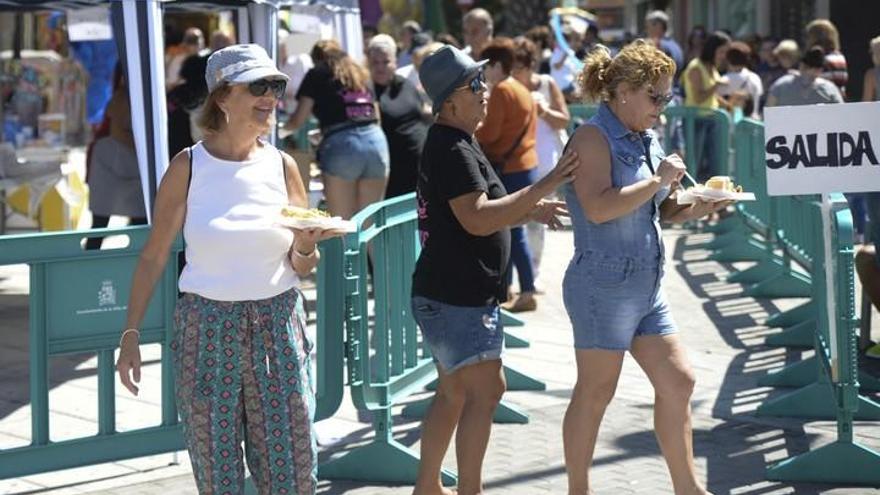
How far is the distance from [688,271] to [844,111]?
643 cm

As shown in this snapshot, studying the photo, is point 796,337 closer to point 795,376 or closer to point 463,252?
point 795,376

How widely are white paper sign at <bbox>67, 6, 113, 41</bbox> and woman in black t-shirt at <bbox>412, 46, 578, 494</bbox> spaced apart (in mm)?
12177

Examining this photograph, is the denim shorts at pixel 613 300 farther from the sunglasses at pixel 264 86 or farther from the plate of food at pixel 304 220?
the sunglasses at pixel 264 86

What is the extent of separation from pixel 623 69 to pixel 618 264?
2.24 feet

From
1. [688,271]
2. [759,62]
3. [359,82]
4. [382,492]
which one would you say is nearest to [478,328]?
[382,492]

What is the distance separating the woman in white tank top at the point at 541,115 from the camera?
11344mm

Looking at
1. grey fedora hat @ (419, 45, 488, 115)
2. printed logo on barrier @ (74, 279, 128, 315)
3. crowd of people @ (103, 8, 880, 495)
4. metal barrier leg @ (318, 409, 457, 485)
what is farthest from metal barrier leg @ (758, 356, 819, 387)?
printed logo on barrier @ (74, 279, 128, 315)

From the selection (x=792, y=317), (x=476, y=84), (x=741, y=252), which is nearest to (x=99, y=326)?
(x=476, y=84)

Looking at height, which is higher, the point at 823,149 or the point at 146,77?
the point at 146,77

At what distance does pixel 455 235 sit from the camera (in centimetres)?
563

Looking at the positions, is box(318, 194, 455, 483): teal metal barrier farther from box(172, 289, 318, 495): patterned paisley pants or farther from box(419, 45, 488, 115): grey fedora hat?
box(172, 289, 318, 495): patterned paisley pants

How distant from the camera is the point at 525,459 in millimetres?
7086

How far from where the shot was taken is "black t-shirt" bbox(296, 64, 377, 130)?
10734 mm

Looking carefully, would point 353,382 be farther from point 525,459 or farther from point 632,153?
point 632,153
